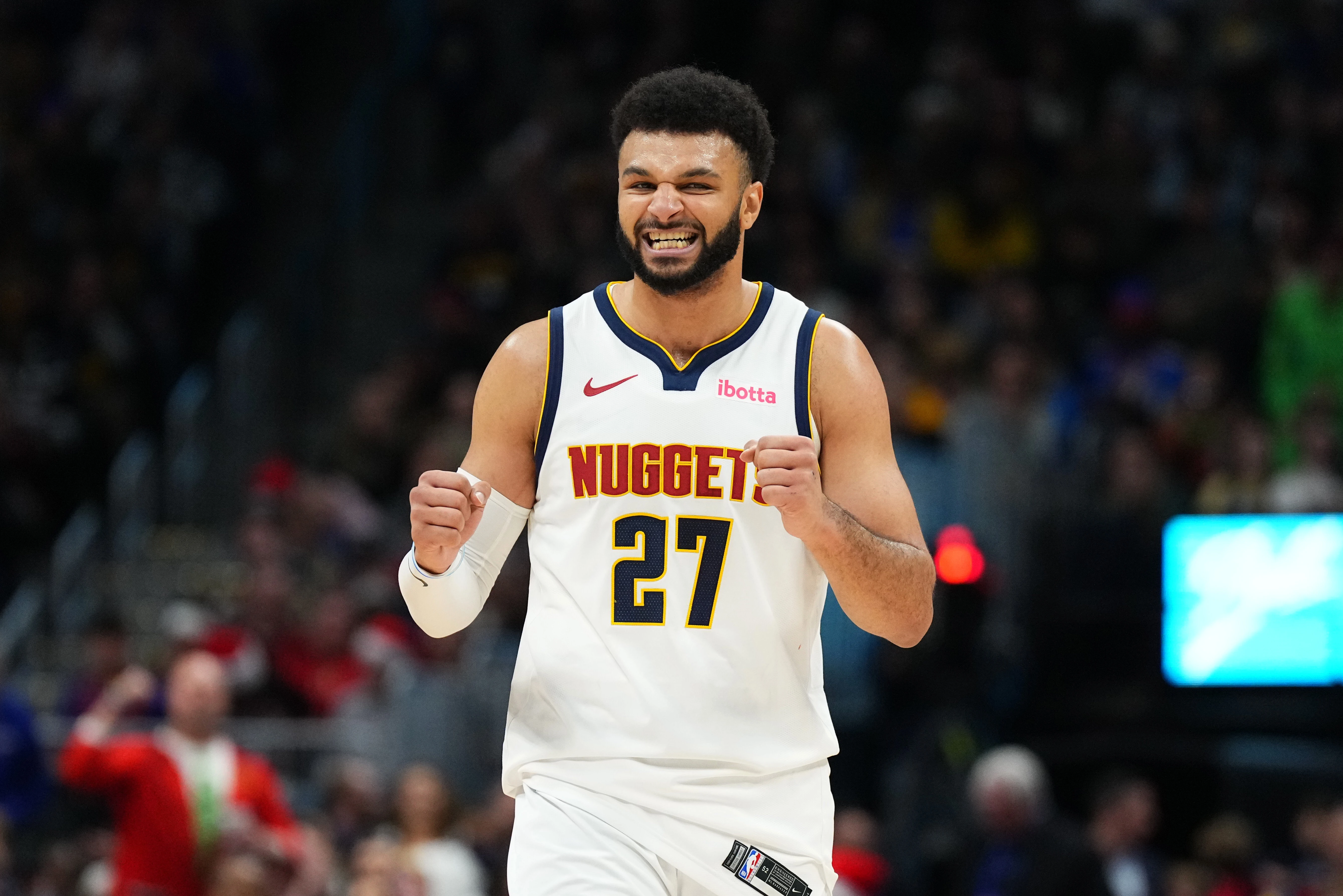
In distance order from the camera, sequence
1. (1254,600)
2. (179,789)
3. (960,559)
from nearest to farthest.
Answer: (179,789), (1254,600), (960,559)

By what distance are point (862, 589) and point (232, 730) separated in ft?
25.5

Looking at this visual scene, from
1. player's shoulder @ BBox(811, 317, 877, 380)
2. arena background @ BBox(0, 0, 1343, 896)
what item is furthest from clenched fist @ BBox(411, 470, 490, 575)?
arena background @ BBox(0, 0, 1343, 896)

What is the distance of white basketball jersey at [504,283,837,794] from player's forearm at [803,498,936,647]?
0.19 metres

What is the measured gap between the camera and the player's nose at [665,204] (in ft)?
14.9

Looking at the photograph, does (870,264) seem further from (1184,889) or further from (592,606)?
(592,606)

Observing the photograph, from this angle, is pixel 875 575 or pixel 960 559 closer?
pixel 875 575

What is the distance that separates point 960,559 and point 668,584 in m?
7.12

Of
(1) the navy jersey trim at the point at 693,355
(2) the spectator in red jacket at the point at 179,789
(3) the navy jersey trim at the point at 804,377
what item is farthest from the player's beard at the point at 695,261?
(2) the spectator in red jacket at the point at 179,789

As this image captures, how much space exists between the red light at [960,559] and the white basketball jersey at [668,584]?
6.82 m

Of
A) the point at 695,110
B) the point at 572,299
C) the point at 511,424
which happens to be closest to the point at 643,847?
the point at 511,424

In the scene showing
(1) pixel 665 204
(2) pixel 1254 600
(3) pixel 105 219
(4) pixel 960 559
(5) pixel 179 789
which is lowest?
(5) pixel 179 789

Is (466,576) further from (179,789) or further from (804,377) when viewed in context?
(179,789)

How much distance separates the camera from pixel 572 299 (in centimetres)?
1485

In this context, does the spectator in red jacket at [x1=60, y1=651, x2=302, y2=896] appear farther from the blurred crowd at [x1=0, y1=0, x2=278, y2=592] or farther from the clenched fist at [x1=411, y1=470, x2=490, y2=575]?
the blurred crowd at [x1=0, y1=0, x2=278, y2=592]
